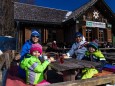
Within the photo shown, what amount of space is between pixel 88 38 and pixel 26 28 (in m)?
5.84

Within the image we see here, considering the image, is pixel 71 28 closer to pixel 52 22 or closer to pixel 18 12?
pixel 52 22

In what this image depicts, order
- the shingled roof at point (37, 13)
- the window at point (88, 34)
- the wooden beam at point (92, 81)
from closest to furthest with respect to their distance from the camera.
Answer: the wooden beam at point (92, 81) → the shingled roof at point (37, 13) → the window at point (88, 34)

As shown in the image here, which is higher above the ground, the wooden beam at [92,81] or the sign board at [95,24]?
the sign board at [95,24]

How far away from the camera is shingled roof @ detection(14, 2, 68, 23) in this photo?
57.8 ft

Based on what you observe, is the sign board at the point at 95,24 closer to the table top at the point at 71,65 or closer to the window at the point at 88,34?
the window at the point at 88,34

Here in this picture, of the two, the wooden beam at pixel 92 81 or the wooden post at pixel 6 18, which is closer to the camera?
the wooden beam at pixel 92 81

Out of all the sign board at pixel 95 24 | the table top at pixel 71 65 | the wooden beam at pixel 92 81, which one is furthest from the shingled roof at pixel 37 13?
the wooden beam at pixel 92 81

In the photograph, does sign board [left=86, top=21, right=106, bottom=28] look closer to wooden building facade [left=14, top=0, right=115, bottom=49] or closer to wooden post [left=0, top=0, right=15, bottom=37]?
wooden building facade [left=14, top=0, right=115, bottom=49]

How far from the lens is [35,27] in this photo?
1789 cm

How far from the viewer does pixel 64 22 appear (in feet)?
61.5

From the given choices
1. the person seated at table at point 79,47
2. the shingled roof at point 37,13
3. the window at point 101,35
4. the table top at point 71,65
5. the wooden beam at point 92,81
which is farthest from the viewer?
the window at point 101,35

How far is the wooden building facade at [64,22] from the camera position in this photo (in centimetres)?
1747

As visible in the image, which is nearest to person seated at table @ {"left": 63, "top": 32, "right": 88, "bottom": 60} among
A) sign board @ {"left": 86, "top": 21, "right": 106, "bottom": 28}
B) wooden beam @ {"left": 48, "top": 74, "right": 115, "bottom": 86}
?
wooden beam @ {"left": 48, "top": 74, "right": 115, "bottom": 86}

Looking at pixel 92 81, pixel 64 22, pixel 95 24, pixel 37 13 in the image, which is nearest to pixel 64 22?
pixel 64 22
